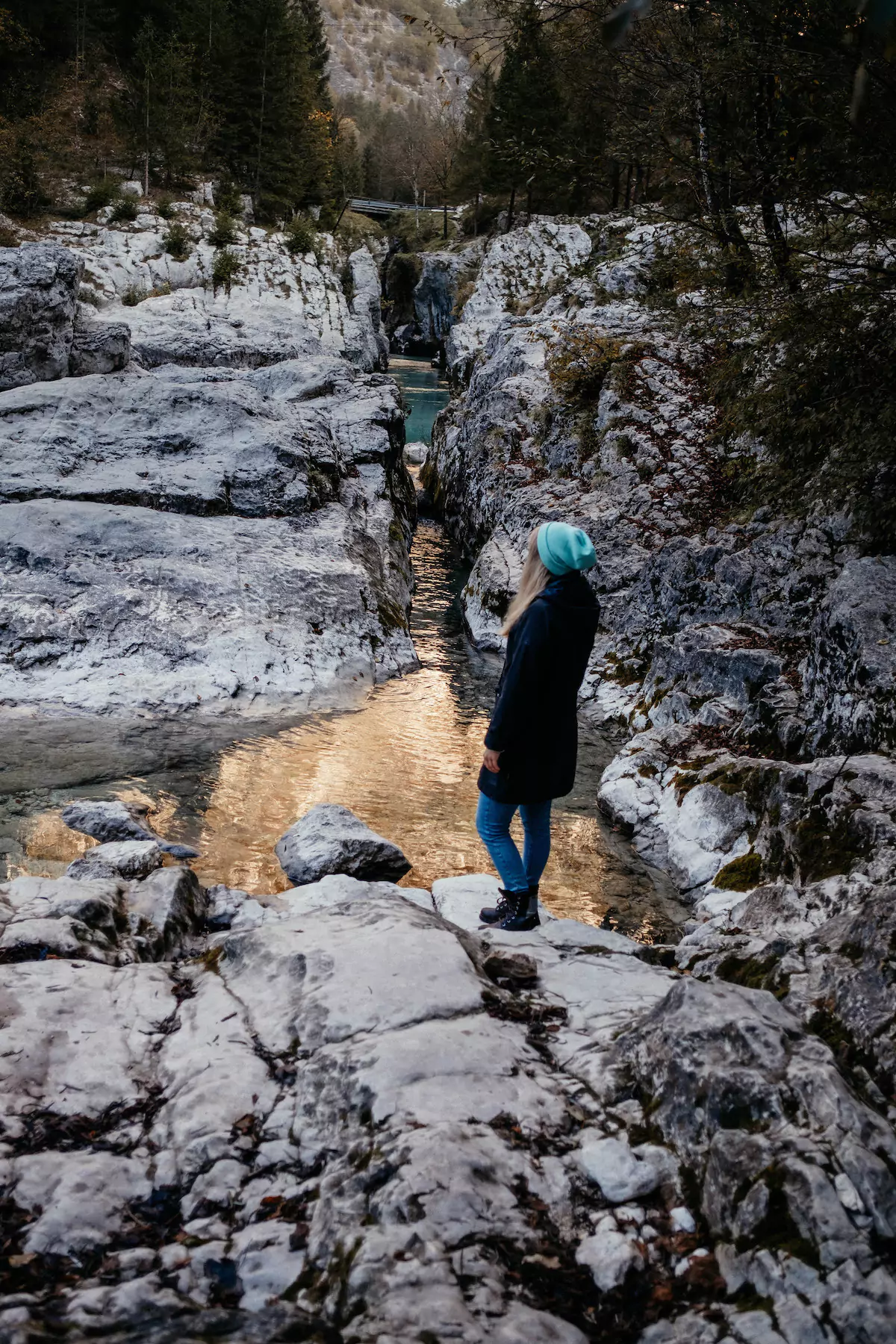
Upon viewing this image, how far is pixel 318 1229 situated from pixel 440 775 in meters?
6.42

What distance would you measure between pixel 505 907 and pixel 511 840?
0.54 metres

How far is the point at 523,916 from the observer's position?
557 centimetres

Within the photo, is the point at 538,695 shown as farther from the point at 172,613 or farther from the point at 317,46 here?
the point at 317,46

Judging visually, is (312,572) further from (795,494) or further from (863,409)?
(863,409)

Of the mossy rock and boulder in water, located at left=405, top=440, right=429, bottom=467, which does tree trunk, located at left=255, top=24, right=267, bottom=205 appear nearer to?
boulder in water, located at left=405, top=440, right=429, bottom=467

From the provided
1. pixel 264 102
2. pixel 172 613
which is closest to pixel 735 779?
pixel 172 613

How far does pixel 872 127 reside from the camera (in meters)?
7.01

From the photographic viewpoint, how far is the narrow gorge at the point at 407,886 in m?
2.71

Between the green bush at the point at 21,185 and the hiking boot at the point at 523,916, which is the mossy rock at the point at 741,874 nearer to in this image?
the hiking boot at the point at 523,916

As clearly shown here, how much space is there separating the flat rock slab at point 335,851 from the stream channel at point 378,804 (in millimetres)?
182

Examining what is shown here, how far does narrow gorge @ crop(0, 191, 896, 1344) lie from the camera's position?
271 centimetres

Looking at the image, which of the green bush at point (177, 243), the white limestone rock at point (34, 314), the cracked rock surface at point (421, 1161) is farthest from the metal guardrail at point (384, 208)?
the cracked rock surface at point (421, 1161)

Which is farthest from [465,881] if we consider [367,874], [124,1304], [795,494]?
[795,494]

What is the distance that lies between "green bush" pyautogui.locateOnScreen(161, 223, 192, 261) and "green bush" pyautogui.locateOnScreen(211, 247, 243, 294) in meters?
1.36
